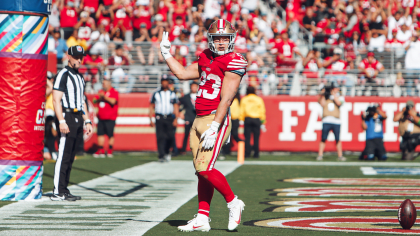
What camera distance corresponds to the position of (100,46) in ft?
61.6

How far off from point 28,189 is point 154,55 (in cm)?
1154

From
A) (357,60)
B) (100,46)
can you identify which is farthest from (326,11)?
(100,46)

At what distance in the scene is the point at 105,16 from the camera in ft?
69.3

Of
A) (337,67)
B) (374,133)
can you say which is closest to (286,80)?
(337,67)

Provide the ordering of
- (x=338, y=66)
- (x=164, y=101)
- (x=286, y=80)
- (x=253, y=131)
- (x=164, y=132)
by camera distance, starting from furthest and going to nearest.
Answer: (x=338, y=66) < (x=286, y=80) < (x=253, y=131) < (x=164, y=132) < (x=164, y=101)

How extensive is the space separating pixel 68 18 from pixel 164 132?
7386mm

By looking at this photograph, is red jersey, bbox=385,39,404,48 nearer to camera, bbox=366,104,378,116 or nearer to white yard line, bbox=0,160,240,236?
camera, bbox=366,104,378,116

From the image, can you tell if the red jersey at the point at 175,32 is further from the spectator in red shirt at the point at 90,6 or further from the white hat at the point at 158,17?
the spectator in red shirt at the point at 90,6

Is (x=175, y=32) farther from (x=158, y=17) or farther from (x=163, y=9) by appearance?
(x=163, y=9)

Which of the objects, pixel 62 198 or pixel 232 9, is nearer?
pixel 62 198

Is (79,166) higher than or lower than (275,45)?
lower

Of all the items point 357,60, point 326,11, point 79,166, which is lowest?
point 79,166

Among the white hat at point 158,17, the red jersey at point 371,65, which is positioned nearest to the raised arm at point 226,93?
the red jersey at point 371,65

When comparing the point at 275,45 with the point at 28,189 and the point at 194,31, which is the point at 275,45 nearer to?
the point at 194,31
